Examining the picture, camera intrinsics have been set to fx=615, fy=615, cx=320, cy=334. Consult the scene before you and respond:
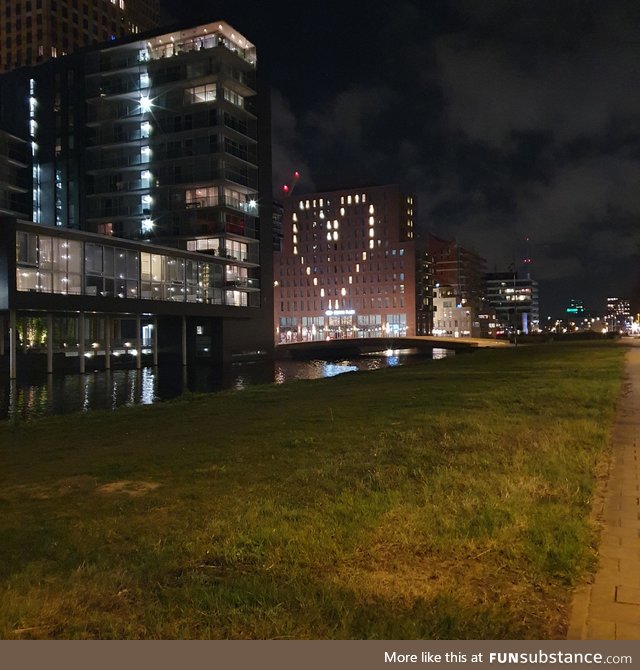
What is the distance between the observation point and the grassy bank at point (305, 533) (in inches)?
158

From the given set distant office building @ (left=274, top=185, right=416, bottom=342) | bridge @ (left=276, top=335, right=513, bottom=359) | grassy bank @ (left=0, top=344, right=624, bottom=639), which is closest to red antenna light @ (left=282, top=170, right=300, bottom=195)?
distant office building @ (left=274, top=185, right=416, bottom=342)

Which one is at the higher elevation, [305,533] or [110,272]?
[110,272]

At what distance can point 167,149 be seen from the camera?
68.6 metres

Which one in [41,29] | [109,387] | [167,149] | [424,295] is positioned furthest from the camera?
[424,295]

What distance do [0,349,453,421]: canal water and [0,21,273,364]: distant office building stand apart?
15648mm

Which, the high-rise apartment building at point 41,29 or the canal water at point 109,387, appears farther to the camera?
the high-rise apartment building at point 41,29

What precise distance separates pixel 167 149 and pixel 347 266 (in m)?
104

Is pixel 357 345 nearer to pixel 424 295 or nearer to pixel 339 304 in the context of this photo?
pixel 339 304

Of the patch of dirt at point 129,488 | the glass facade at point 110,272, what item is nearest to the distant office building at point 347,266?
the glass facade at point 110,272

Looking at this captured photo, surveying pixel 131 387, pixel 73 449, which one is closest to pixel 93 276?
pixel 131 387

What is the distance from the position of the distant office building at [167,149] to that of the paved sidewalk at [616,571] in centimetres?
5795

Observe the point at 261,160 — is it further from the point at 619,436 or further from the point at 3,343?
the point at 619,436

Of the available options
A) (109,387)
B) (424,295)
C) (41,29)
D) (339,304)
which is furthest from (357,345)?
(424,295)

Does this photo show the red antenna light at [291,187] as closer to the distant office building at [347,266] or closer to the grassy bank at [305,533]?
the distant office building at [347,266]
